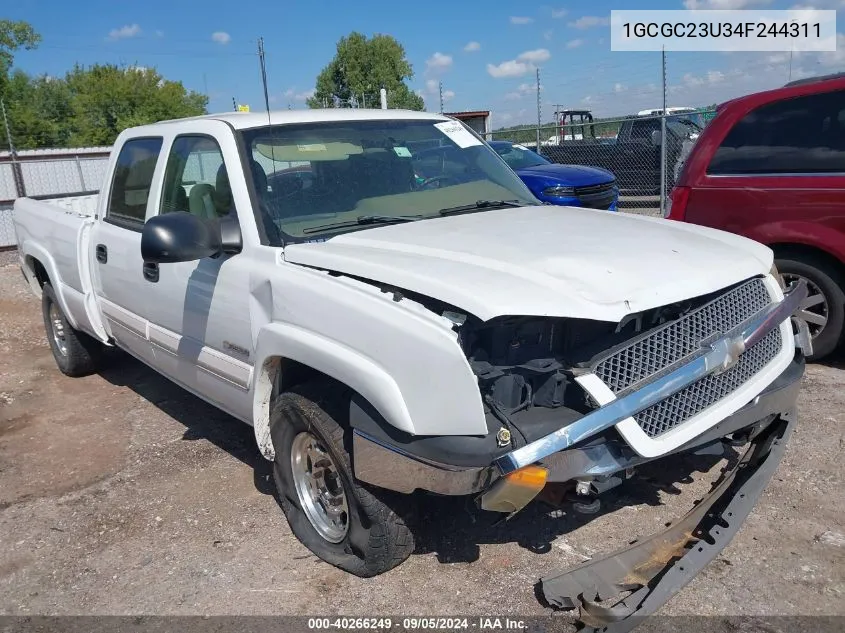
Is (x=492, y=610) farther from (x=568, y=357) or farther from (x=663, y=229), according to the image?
(x=663, y=229)

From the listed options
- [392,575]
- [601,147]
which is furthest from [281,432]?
[601,147]

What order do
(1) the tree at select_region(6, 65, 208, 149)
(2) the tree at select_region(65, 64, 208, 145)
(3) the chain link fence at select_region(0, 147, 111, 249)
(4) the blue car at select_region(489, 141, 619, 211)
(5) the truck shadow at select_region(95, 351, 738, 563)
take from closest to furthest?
(5) the truck shadow at select_region(95, 351, 738, 563), (4) the blue car at select_region(489, 141, 619, 211), (3) the chain link fence at select_region(0, 147, 111, 249), (1) the tree at select_region(6, 65, 208, 149), (2) the tree at select_region(65, 64, 208, 145)

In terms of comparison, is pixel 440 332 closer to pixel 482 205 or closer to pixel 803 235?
pixel 482 205

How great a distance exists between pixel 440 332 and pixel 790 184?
3.62 meters

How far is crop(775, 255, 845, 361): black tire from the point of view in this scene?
4.95 meters

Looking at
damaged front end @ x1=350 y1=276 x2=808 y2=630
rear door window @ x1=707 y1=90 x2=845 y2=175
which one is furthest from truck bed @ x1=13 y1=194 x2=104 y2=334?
rear door window @ x1=707 y1=90 x2=845 y2=175

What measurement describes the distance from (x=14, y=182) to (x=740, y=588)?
1655 centimetres

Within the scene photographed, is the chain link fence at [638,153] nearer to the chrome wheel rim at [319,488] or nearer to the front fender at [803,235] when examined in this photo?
the front fender at [803,235]

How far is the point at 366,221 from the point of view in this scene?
3.55 meters

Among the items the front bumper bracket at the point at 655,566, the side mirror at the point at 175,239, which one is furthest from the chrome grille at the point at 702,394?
the side mirror at the point at 175,239

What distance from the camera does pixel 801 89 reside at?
5055mm

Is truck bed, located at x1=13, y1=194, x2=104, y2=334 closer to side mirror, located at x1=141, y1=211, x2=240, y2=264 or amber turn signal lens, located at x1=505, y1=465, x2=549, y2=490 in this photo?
side mirror, located at x1=141, y1=211, x2=240, y2=264

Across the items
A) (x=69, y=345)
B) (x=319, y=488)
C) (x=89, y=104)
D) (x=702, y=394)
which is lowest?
(x=319, y=488)

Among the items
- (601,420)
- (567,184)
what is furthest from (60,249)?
(567,184)
